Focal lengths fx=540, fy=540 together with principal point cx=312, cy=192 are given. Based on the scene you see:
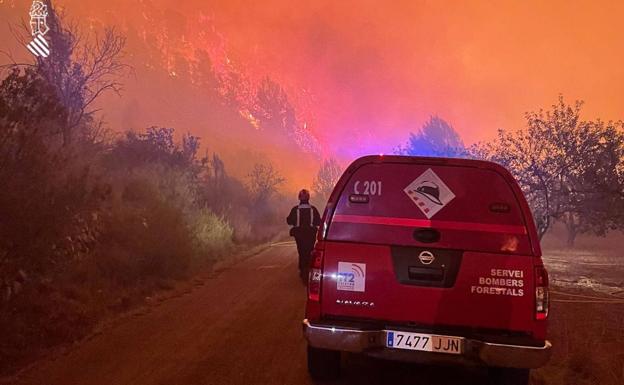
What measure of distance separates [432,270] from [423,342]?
2.06ft

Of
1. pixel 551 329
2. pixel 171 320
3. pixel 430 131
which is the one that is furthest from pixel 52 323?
pixel 430 131

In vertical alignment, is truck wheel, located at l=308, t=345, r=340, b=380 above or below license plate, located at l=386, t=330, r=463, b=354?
below

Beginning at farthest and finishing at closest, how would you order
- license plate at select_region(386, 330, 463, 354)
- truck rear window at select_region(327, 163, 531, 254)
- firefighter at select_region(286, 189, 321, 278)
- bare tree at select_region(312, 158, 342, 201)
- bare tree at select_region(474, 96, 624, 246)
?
bare tree at select_region(312, 158, 342, 201)
bare tree at select_region(474, 96, 624, 246)
firefighter at select_region(286, 189, 321, 278)
truck rear window at select_region(327, 163, 531, 254)
license plate at select_region(386, 330, 463, 354)

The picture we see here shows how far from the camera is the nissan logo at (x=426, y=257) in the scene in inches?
188

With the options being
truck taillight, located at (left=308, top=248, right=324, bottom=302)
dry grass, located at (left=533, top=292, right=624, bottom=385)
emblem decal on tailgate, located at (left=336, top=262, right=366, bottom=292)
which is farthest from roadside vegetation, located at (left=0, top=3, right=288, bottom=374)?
dry grass, located at (left=533, top=292, right=624, bottom=385)

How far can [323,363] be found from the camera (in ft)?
18.1

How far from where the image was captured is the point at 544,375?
6117 mm

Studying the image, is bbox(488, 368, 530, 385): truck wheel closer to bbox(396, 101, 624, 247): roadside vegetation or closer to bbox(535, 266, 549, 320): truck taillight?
bbox(535, 266, 549, 320): truck taillight

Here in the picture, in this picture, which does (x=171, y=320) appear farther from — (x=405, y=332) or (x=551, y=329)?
(x=551, y=329)

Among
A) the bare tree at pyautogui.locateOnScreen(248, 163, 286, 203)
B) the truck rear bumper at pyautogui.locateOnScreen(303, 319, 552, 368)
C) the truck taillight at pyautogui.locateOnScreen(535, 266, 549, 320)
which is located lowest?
the truck rear bumper at pyautogui.locateOnScreen(303, 319, 552, 368)

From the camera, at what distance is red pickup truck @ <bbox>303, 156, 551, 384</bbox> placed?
463cm

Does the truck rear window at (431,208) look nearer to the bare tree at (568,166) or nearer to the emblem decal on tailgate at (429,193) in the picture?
the emblem decal on tailgate at (429,193)

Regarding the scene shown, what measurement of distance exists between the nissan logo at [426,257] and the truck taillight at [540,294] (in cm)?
89

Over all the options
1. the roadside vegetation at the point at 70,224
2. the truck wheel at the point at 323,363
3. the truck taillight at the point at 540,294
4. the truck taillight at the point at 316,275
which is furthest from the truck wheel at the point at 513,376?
the roadside vegetation at the point at 70,224
